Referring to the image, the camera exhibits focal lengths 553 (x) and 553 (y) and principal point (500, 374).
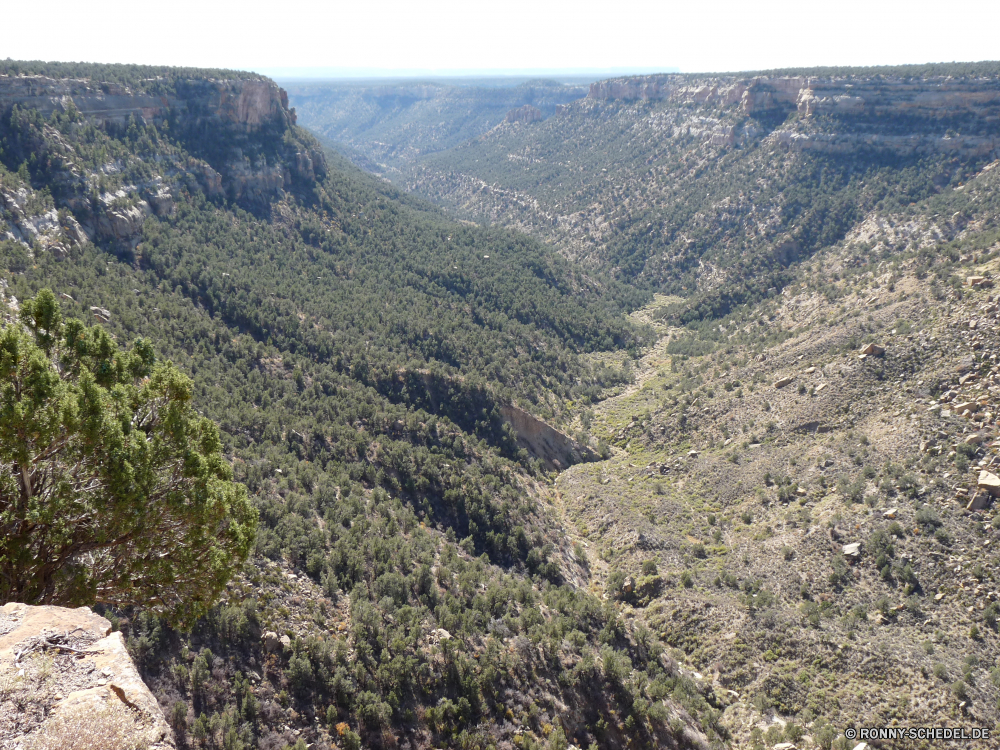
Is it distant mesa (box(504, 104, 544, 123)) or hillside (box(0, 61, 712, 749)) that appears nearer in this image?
hillside (box(0, 61, 712, 749))

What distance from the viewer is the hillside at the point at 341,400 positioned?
21266 millimetres

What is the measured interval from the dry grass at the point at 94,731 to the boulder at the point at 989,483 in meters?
38.4

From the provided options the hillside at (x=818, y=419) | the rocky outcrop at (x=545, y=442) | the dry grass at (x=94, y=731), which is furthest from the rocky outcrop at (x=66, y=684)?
the rocky outcrop at (x=545, y=442)

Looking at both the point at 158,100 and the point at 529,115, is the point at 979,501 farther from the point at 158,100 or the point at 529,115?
the point at 529,115

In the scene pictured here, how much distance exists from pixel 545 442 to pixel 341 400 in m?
19.2

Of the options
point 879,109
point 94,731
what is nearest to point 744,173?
point 879,109

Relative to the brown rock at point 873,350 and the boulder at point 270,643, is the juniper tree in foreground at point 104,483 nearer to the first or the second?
the boulder at point 270,643

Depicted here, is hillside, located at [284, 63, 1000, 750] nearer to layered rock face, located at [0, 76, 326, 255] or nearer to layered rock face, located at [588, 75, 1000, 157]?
layered rock face, located at [588, 75, 1000, 157]

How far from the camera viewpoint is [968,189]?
7106 cm

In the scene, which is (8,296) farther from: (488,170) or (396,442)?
(488,170)

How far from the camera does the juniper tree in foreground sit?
13.0m

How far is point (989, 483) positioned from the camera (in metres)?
30.0

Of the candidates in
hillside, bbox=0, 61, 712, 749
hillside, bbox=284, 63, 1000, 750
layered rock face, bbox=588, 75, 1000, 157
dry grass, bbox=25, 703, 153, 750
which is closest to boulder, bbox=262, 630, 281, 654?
hillside, bbox=0, 61, 712, 749

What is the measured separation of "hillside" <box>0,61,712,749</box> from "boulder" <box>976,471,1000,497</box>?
62.8 feet
